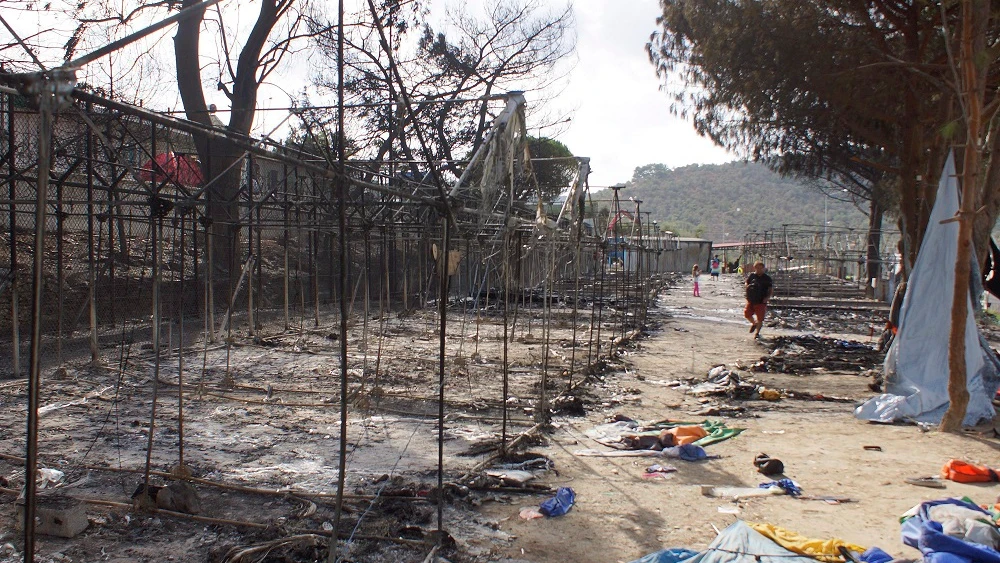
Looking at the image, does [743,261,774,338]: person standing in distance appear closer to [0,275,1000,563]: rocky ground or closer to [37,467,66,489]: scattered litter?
[0,275,1000,563]: rocky ground

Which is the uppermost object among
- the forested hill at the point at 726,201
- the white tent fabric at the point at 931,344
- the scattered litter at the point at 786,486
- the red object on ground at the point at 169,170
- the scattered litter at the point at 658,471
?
the forested hill at the point at 726,201

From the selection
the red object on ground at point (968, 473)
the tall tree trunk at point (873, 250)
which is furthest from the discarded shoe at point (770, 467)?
the tall tree trunk at point (873, 250)

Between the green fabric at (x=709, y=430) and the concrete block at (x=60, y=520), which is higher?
the concrete block at (x=60, y=520)

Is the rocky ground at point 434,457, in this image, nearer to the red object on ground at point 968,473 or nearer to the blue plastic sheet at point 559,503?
the blue plastic sheet at point 559,503

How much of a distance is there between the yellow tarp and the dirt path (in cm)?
30

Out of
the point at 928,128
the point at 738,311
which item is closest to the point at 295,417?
the point at 928,128

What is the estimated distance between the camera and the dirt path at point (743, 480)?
4.99 metres

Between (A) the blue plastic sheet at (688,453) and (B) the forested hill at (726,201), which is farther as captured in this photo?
(B) the forested hill at (726,201)

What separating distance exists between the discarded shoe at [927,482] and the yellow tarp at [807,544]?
1.71 m

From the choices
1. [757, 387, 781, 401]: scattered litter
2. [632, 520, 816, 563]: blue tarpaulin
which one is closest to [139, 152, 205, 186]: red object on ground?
[632, 520, 816, 563]: blue tarpaulin

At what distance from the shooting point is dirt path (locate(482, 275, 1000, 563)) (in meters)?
4.99

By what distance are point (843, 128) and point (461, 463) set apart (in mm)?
15118

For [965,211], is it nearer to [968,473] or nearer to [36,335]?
[968,473]

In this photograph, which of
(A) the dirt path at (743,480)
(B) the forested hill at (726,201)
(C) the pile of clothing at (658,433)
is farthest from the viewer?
(B) the forested hill at (726,201)
